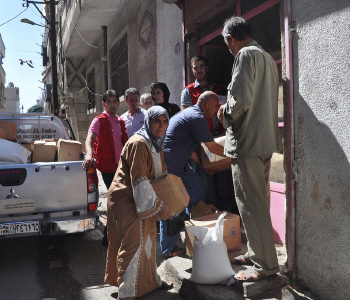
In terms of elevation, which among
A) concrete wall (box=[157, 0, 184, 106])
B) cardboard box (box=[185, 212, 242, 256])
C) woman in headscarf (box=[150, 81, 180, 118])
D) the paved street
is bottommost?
the paved street

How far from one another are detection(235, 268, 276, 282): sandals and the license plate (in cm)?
222

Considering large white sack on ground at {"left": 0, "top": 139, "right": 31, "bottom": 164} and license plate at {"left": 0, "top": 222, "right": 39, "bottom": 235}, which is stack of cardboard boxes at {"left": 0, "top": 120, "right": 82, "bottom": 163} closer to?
large white sack on ground at {"left": 0, "top": 139, "right": 31, "bottom": 164}

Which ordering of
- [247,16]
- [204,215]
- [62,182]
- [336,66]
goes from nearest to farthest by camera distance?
[336,66] → [204,215] → [62,182] → [247,16]

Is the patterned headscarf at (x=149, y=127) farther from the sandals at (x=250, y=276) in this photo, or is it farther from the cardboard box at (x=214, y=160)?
the sandals at (x=250, y=276)

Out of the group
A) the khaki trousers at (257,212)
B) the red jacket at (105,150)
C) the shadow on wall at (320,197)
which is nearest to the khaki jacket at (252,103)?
the khaki trousers at (257,212)

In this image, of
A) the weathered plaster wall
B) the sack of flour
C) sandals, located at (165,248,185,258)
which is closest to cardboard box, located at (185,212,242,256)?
sandals, located at (165,248,185,258)

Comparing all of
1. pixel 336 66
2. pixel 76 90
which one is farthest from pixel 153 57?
pixel 76 90

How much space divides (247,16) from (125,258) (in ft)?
10.4

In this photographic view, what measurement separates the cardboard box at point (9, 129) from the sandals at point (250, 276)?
12.5 ft

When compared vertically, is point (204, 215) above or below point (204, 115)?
below

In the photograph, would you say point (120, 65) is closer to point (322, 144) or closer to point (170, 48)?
point (170, 48)

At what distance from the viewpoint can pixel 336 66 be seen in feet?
8.25

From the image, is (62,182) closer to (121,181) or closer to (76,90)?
(121,181)

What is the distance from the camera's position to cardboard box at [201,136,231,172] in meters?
3.86
